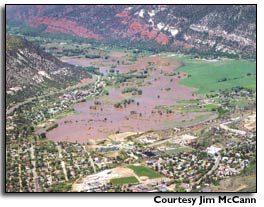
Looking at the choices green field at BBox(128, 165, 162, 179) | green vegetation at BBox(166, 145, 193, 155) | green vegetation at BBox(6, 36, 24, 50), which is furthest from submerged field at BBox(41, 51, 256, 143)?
green vegetation at BBox(6, 36, 24, 50)

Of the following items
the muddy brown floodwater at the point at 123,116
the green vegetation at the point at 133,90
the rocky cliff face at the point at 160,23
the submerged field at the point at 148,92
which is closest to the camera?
the muddy brown floodwater at the point at 123,116

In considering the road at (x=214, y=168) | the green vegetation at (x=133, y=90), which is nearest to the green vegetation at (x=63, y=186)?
the road at (x=214, y=168)

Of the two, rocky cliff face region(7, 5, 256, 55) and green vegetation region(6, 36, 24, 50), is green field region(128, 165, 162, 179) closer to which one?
green vegetation region(6, 36, 24, 50)

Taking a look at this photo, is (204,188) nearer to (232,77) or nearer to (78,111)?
(78,111)

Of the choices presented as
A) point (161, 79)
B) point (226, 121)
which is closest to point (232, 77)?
point (161, 79)

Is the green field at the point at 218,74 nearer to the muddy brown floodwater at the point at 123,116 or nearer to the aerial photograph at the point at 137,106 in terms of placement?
the aerial photograph at the point at 137,106
